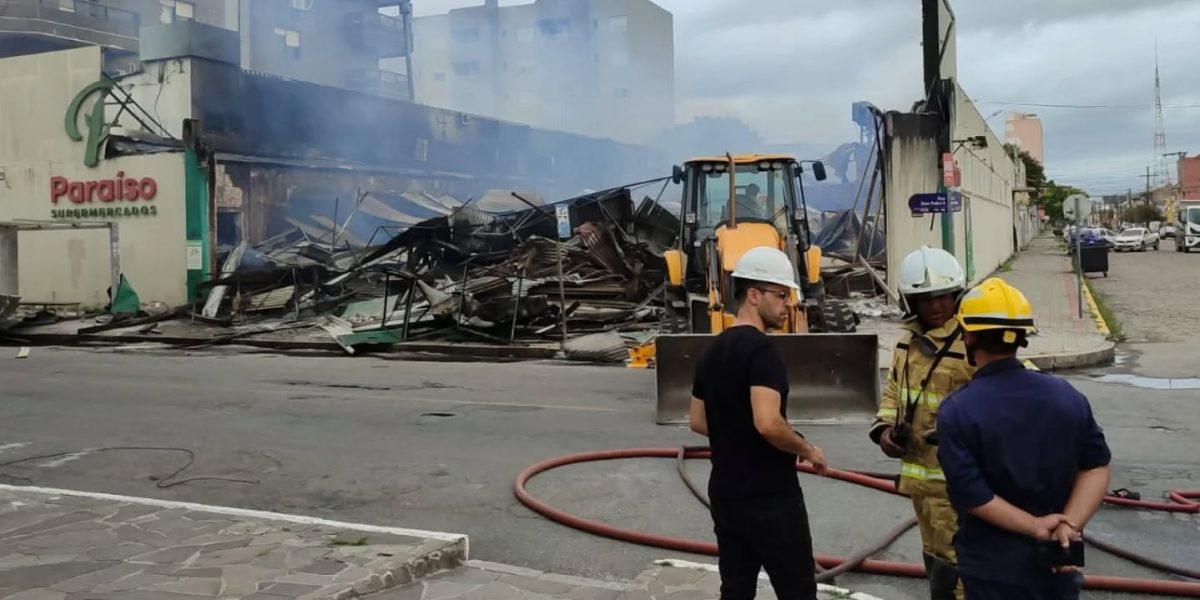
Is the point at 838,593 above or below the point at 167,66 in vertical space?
below

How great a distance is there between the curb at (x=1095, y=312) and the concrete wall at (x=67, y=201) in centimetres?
2047

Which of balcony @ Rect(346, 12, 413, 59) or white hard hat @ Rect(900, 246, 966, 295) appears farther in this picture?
balcony @ Rect(346, 12, 413, 59)

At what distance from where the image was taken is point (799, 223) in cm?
1177

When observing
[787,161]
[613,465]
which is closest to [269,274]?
[787,161]

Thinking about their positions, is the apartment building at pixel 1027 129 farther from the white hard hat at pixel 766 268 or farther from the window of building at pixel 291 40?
the white hard hat at pixel 766 268

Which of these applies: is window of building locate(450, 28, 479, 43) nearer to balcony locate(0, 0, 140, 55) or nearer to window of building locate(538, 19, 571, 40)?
window of building locate(538, 19, 571, 40)

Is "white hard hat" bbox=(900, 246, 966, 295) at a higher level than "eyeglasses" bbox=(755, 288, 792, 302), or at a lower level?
higher

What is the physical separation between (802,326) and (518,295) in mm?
7479

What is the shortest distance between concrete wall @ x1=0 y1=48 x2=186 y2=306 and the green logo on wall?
235 millimetres

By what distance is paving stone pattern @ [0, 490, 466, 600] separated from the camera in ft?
14.0

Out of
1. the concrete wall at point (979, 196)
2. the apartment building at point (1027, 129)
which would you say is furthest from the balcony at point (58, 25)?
the apartment building at point (1027, 129)

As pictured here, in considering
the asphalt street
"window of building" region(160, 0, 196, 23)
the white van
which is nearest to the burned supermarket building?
the asphalt street

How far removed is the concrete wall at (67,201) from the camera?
77.8 feet

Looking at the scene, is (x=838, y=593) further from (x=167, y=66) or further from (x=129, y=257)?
(x=167, y=66)
